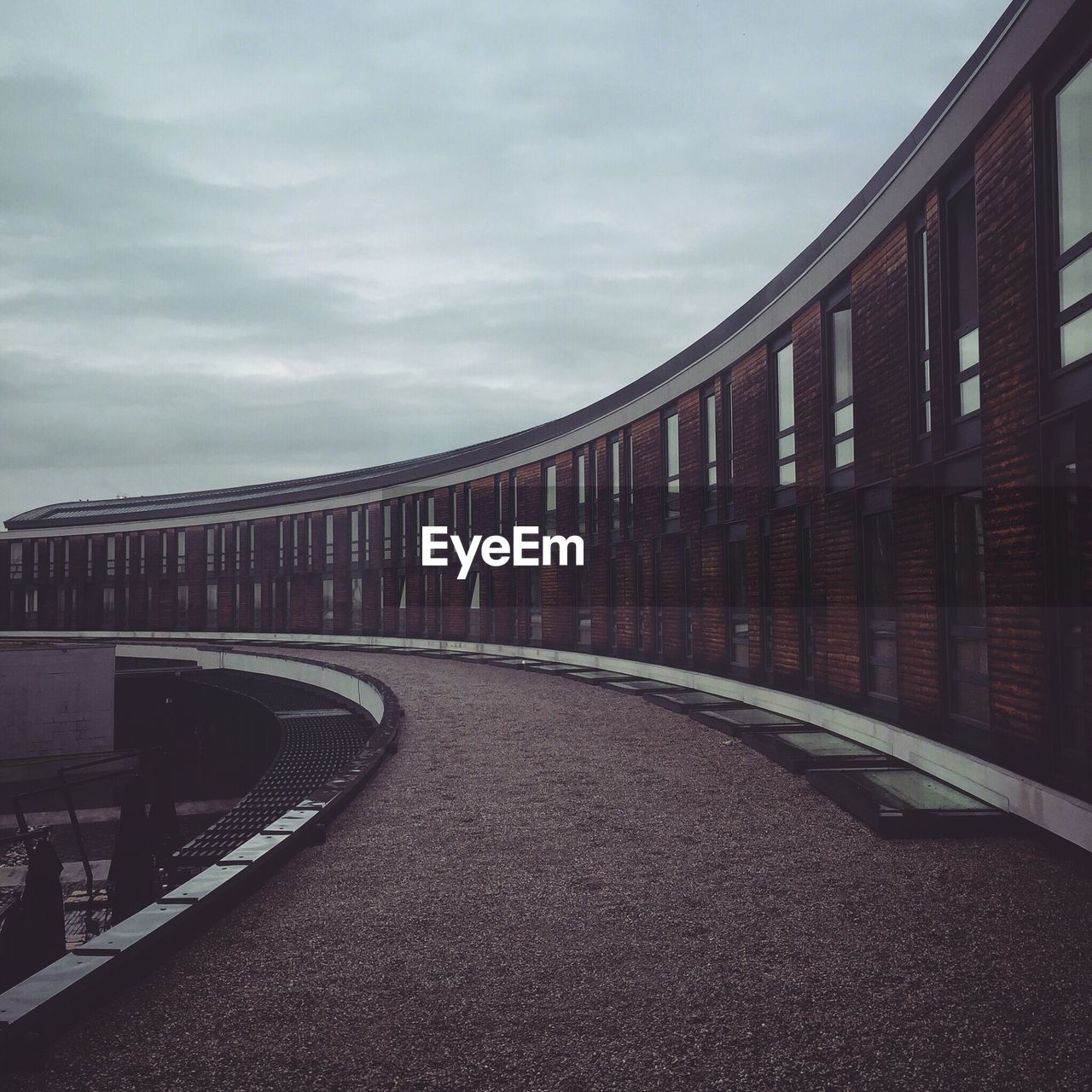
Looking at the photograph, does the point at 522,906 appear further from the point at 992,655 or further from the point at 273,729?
the point at 273,729

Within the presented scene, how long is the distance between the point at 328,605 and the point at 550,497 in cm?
1699

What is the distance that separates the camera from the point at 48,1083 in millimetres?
3828

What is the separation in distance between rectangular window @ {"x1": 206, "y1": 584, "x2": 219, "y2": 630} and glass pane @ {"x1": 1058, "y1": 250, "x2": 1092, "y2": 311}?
44574 millimetres

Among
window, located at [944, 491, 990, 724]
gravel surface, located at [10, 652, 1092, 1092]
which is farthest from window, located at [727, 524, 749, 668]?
gravel surface, located at [10, 652, 1092, 1092]

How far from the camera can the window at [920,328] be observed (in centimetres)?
995

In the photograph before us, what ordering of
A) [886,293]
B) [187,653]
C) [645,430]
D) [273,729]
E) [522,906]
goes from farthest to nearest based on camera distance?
[187,653] < [273,729] < [645,430] < [886,293] < [522,906]

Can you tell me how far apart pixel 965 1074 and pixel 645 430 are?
18171mm

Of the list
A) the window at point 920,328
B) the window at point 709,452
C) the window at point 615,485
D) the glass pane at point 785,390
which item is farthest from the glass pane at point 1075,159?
the window at point 615,485

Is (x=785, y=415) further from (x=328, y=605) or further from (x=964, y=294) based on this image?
(x=328, y=605)

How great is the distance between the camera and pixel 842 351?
12609 mm

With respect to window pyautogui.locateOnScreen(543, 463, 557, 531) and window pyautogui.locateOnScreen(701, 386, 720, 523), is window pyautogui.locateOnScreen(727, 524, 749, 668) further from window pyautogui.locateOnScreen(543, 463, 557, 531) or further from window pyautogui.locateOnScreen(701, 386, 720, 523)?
window pyautogui.locateOnScreen(543, 463, 557, 531)

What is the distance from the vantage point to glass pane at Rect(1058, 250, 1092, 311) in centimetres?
680

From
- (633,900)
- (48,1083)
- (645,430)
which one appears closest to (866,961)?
(633,900)

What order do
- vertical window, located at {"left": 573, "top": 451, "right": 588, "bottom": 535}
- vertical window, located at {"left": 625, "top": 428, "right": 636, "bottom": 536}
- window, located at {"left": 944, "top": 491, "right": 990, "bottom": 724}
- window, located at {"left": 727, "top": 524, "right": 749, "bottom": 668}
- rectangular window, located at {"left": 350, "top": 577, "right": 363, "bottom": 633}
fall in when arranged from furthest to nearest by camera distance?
rectangular window, located at {"left": 350, "top": 577, "right": 363, "bottom": 633}, vertical window, located at {"left": 573, "top": 451, "right": 588, "bottom": 535}, vertical window, located at {"left": 625, "top": 428, "right": 636, "bottom": 536}, window, located at {"left": 727, "top": 524, "right": 749, "bottom": 668}, window, located at {"left": 944, "top": 491, "right": 990, "bottom": 724}
